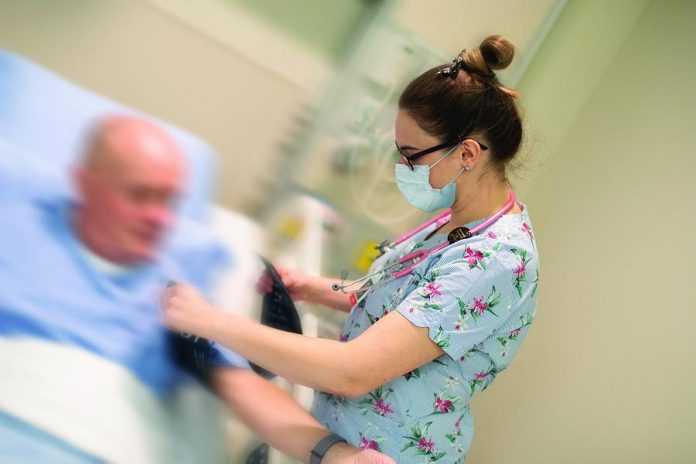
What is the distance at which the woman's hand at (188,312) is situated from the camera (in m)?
0.95

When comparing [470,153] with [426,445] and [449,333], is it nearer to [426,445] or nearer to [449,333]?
[449,333]

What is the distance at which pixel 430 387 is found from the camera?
949mm

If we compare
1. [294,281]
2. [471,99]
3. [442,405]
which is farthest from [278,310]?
[471,99]

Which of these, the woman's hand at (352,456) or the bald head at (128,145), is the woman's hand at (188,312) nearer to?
the woman's hand at (352,456)

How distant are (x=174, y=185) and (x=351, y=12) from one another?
98 centimetres

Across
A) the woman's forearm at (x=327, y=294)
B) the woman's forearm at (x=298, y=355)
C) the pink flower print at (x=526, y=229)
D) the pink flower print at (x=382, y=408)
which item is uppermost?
the pink flower print at (x=526, y=229)

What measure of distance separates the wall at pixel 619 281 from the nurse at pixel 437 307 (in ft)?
1.70

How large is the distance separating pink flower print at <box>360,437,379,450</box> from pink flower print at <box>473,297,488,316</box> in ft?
1.20

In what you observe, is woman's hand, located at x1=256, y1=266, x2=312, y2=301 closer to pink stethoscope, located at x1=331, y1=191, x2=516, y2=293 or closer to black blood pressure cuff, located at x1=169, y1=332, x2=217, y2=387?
pink stethoscope, located at x1=331, y1=191, x2=516, y2=293

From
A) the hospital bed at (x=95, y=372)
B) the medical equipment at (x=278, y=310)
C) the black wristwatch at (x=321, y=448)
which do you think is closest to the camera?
the hospital bed at (x=95, y=372)

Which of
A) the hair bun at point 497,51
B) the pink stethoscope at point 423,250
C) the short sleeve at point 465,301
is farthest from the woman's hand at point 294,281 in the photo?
the hair bun at point 497,51

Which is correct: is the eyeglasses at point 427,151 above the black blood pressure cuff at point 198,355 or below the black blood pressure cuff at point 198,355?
above

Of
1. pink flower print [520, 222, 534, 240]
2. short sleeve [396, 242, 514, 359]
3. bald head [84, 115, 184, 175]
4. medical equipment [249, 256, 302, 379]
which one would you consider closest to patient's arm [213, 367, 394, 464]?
medical equipment [249, 256, 302, 379]

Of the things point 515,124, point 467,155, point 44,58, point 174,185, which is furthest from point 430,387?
point 44,58
